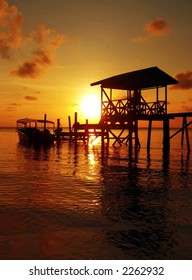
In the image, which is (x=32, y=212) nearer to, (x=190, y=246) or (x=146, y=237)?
(x=146, y=237)

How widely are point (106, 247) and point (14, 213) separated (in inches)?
134

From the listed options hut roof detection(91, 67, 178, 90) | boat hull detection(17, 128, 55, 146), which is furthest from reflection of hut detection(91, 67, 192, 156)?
boat hull detection(17, 128, 55, 146)

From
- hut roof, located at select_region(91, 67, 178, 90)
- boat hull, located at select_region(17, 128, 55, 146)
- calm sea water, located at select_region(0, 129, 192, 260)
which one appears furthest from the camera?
boat hull, located at select_region(17, 128, 55, 146)

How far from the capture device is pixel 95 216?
28.8 feet

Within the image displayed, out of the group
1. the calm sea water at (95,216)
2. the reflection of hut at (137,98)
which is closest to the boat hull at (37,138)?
the reflection of hut at (137,98)

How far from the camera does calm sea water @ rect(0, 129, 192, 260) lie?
652cm

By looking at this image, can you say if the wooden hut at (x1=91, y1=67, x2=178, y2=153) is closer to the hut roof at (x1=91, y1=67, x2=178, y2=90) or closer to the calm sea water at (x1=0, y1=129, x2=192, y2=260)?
the hut roof at (x1=91, y1=67, x2=178, y2=90)

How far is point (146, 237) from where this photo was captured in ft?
23.6

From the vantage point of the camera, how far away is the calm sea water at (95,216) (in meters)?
6.52

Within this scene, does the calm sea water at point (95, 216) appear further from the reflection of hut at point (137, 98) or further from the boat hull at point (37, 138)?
the boat hull at point (37, 138)

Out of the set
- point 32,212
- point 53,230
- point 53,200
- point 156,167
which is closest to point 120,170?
point 156,167

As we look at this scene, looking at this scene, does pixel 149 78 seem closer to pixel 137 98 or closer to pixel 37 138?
pixel 137 98
